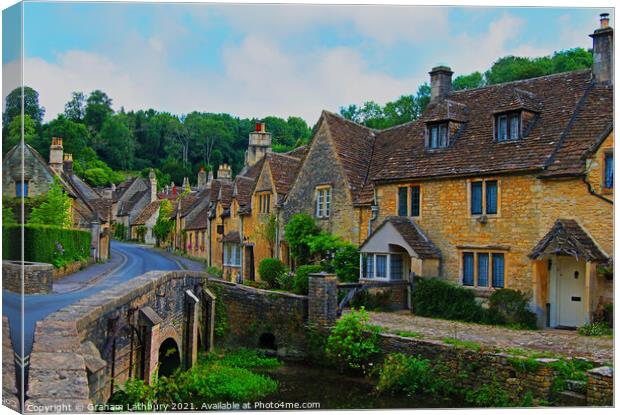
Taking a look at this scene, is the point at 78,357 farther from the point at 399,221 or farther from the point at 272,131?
the point at 399,221

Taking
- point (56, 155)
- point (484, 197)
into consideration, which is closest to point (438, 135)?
point (484, 197)

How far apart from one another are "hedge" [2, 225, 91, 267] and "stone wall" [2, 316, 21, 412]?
3.23 ft

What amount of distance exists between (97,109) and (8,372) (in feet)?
15.2

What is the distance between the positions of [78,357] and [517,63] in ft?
37.0

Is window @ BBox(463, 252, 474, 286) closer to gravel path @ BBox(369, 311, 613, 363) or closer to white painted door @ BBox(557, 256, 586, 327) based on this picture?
gravel path @ BBox(369, 311, 613, 363)

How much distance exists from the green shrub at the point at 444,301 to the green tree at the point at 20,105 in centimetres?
1156

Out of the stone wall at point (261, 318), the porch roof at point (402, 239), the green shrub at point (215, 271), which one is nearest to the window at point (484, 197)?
the porch roof at point (402, 239)

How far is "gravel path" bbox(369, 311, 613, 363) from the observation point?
44.6 ft

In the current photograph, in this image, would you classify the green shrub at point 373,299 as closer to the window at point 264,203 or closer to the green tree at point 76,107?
the window at point 264,203

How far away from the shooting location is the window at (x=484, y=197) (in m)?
18.3

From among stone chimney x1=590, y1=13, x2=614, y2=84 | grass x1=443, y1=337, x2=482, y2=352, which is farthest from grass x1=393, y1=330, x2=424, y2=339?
stone chimney x1=590, y1=13, x2=614, y2=84

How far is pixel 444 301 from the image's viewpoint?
18734 mm

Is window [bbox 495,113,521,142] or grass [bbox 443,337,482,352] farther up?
window [bbox 495,113,521,142]

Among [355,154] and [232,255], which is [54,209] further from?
[355,154]
